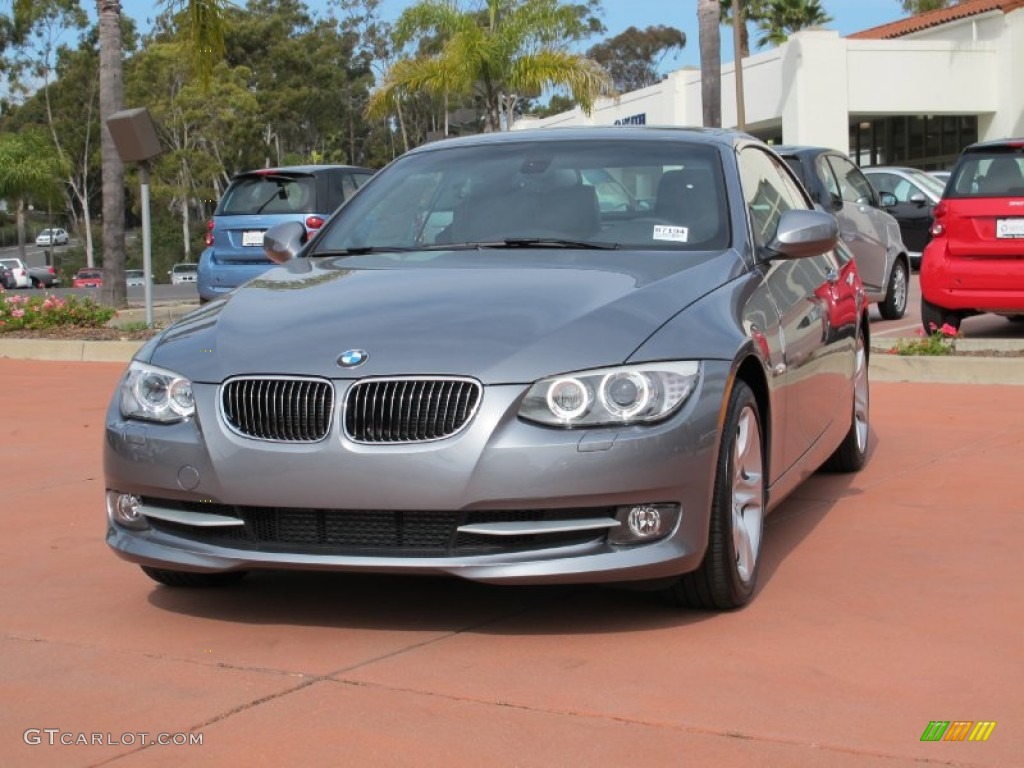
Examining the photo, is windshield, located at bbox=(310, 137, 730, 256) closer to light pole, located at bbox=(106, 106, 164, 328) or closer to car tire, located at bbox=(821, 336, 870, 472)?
car tire, located at bbox=(821, 336, 870, 472)

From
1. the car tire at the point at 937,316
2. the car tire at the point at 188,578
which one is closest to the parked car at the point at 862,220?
the car tire at the point at 937,316

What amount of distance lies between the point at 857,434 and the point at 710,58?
59.2 feet

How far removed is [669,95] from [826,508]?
37.3 metres

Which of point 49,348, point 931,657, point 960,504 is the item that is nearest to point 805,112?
point 49,348

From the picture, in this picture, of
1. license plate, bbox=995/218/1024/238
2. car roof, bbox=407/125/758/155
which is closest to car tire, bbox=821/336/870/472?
car roof, bbox=407/125/758/155

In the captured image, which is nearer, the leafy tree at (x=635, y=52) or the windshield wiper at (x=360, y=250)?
the windshield wiper at (x=360, y=250)

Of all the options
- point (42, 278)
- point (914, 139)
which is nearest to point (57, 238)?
point (42, 278)

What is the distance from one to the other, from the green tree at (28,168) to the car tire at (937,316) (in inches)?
2358

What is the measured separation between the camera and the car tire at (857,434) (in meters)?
7.22

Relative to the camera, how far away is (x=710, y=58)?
24.5 m

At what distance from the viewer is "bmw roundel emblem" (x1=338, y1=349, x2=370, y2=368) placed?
4.52 meters

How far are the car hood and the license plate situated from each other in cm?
674

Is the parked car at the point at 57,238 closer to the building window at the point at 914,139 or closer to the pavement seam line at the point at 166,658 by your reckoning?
the building window at the point at 914,139

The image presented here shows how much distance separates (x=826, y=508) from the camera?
6602 mm
